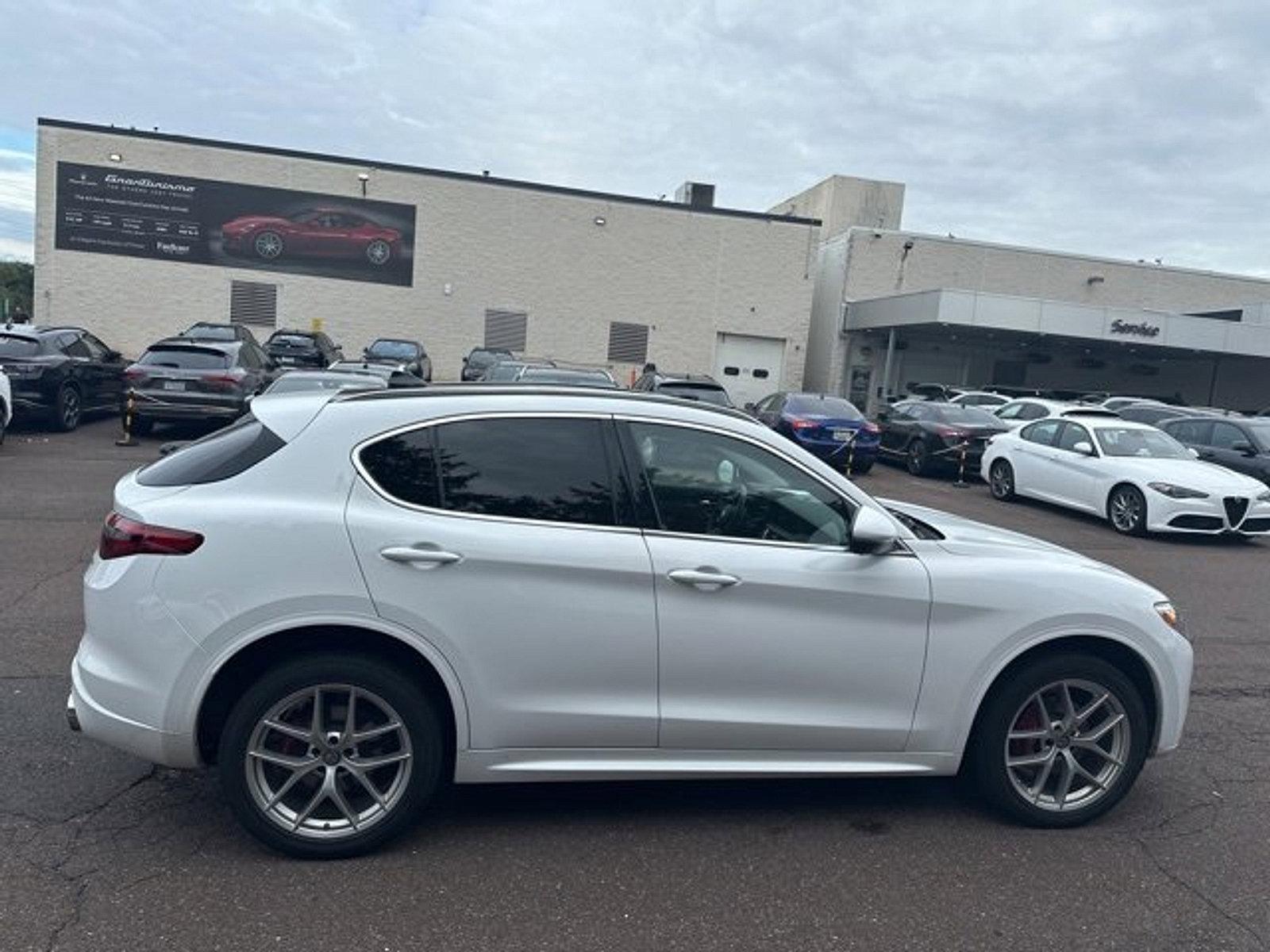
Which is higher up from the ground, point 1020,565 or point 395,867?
point 1020,565

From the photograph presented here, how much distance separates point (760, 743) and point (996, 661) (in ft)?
3.29

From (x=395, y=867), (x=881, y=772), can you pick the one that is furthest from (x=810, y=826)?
(x=395, y=867)

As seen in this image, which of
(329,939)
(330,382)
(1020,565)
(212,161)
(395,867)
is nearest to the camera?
(329,939)

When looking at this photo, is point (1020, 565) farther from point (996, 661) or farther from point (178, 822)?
point (178, 822)

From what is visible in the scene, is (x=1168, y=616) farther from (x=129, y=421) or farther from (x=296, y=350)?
(x=296, y=350)

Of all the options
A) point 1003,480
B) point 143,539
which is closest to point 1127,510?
point 1003,480

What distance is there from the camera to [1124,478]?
484 inches

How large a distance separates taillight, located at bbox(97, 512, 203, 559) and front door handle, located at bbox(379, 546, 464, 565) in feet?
2.10

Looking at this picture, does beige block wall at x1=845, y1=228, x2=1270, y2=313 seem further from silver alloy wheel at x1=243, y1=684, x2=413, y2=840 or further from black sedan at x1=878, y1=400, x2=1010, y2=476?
silver alloy wheel at x1=243, y1=684, x2=413, y2=840

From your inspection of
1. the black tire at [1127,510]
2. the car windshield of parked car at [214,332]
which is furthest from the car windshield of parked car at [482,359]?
the black tire at [1127,510]

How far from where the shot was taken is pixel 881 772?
12.3ft

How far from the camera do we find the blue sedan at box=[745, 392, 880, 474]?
17234 mm

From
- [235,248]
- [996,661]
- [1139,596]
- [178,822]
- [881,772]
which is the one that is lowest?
[178,822]

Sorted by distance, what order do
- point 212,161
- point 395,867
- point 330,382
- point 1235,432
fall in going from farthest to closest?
point 212,161
point 1235,432
point 330,382
point 395,867
